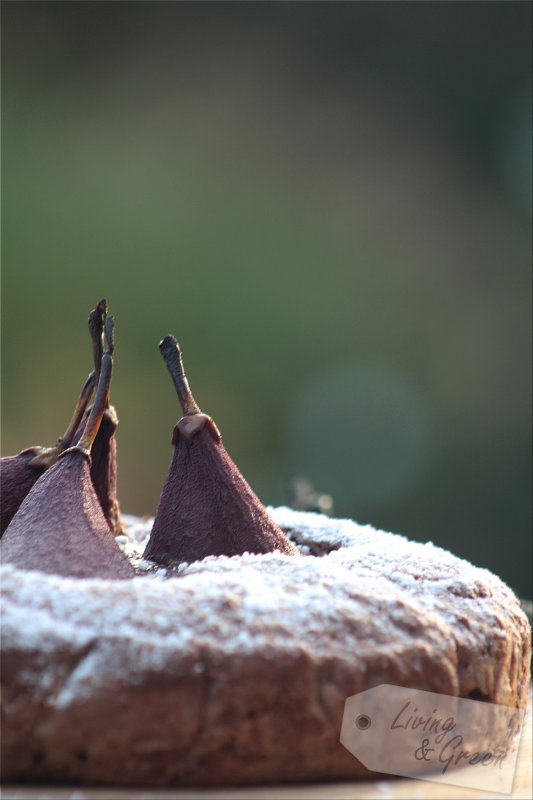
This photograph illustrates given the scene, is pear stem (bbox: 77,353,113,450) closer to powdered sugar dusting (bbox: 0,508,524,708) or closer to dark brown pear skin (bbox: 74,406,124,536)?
dark brown pear skin (bbox: 74,406,124,536)

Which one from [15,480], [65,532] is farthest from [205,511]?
[15,480]

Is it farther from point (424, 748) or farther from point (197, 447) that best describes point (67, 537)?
point (424, 748)

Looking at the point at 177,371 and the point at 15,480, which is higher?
the point at 177,371

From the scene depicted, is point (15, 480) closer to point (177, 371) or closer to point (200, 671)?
point (177, 371)

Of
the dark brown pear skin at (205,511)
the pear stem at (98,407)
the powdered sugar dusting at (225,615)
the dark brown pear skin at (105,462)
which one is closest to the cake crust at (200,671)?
the powdered sugar dusting at (225,615)

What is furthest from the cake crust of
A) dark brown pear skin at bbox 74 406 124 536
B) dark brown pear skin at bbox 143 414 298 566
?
dark brown pear skin at bbox 74 406 124 536

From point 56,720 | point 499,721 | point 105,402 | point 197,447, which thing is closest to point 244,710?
point 56,720
